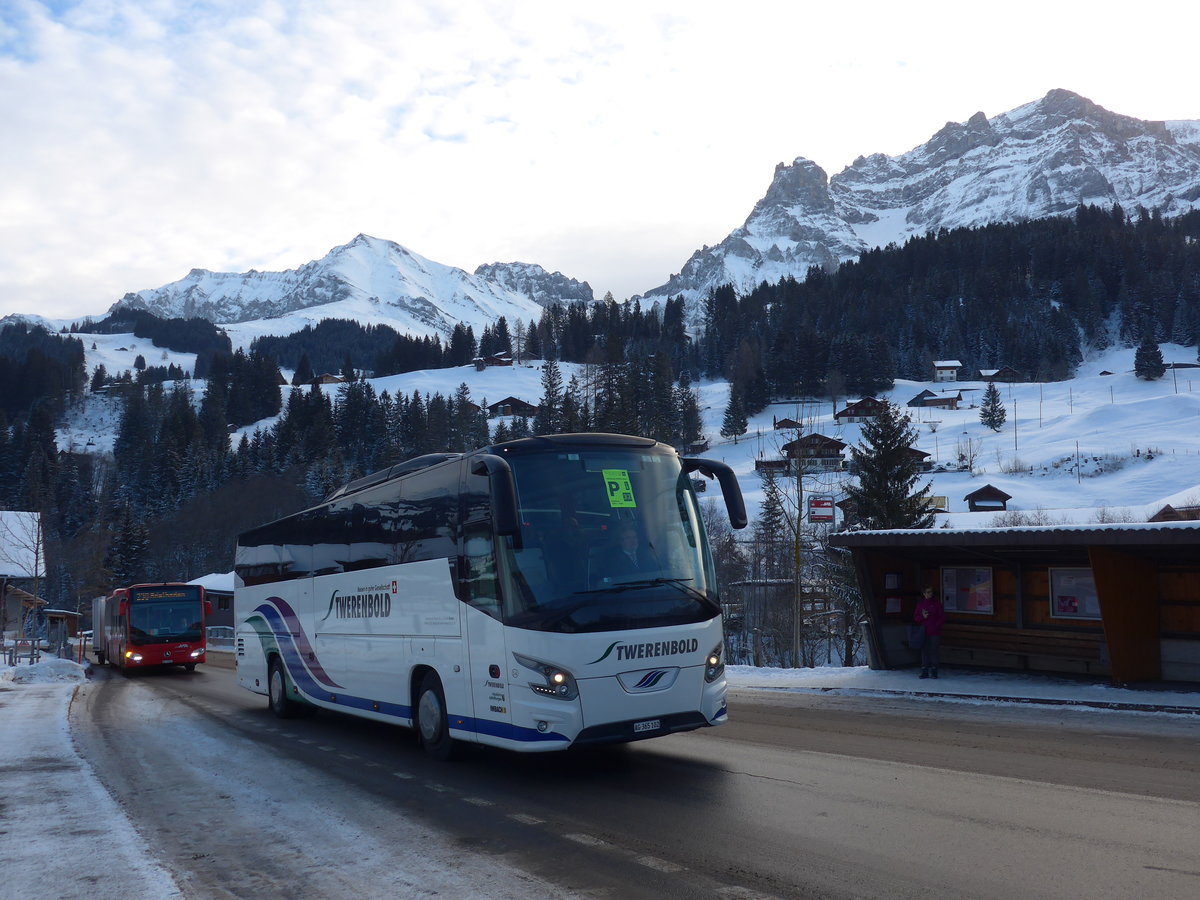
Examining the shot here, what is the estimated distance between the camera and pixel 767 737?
11.5 meters

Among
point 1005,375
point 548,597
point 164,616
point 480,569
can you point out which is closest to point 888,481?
point 164,616

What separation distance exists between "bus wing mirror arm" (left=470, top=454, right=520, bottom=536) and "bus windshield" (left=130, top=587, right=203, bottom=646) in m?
24.5

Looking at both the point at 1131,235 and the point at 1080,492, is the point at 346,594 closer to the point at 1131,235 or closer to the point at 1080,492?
the point at 1080,492

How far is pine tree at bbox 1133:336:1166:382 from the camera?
392 ft

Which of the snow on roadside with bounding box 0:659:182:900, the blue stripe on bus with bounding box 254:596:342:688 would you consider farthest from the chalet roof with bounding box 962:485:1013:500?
the snow on roadside with bounding box 0:659:182:900

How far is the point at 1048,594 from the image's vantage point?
1675 cm

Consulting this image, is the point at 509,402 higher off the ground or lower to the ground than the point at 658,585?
higher

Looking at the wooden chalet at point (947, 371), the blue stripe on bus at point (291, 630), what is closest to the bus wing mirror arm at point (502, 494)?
the blue stripe on bus at point (291, 630)

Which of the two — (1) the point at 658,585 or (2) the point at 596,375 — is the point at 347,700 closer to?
(1) the point at 658,585

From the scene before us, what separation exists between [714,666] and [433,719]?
3357 mm

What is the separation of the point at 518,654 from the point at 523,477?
1.71 meters

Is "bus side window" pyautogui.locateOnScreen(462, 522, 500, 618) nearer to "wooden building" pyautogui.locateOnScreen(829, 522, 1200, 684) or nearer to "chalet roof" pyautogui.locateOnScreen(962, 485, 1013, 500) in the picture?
"wooden building" pyautogui.locateOnScreen(829, 522, 1200, 684)

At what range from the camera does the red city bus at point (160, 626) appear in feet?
94.5

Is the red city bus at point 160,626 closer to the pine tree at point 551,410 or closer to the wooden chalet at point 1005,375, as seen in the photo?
the pine tree at point 551,410
